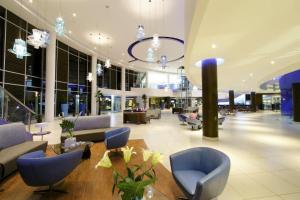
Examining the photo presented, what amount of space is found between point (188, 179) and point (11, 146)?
403cm

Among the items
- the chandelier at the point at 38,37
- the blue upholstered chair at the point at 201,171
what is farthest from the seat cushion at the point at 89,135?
the blue upholstered chair at the point at 201,171

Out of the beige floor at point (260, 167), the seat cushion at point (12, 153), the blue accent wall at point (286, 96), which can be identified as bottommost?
the beige floor at point (260, 167)

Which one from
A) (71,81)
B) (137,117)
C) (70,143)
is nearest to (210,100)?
(70,143)

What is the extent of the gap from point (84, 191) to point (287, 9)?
5.31 metres

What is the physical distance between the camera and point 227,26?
448 centimetres

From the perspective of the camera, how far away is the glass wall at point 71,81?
14180 millimetres

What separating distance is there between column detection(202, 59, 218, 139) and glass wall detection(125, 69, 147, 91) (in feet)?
60.3

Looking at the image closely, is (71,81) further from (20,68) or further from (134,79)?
(134,79)

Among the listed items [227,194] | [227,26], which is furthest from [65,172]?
[227,26]

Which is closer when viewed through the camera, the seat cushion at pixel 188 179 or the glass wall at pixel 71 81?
the seat cushion at pixel 188 179

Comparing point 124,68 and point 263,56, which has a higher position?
point 124,68

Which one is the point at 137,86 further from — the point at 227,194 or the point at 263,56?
the point at 227,194

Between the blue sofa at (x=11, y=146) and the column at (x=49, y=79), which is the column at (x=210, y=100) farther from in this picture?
the column at (x=49, y=79)

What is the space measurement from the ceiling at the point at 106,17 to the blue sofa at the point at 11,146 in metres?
6.24
